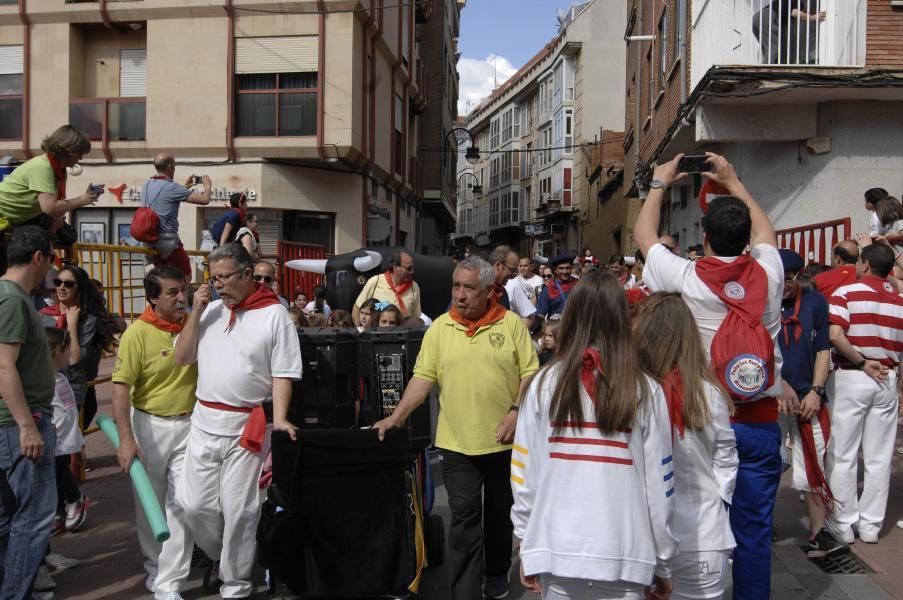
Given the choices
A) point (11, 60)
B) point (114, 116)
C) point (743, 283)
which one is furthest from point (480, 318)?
point (11, 60)

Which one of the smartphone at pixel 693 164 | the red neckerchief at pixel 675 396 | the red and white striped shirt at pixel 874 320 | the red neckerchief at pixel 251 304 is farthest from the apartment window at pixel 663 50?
the red neckerchief at pixel 675 396

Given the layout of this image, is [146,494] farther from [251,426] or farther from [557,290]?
[557,290]

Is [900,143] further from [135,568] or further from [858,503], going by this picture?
[135,568]

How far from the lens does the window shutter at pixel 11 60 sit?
2161 centimetres

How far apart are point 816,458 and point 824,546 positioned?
25.0 inches

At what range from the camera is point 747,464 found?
4188mm

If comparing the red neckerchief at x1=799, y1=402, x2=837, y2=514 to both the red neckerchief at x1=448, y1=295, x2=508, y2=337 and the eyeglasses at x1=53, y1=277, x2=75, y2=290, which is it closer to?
the red neckerchief at x1=448, y1=295, x2=508, y2=337

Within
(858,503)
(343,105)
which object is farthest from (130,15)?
(858,503)

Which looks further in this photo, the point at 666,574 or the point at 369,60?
the point at 369,60

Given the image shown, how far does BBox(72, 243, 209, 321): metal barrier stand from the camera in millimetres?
9570

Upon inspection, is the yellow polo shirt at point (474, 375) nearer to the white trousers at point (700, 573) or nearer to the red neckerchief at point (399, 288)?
the white trousers at point (700, 573)

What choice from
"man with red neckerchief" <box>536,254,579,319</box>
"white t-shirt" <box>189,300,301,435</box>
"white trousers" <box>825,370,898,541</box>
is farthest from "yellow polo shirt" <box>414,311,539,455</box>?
"man with red neckerchief" <box>536,254,579,319</box>

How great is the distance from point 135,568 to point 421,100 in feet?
91.0

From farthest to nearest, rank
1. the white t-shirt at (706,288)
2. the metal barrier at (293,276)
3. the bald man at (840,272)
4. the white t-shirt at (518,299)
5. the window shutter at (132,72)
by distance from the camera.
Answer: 1. the window shutter at (132,72)
2. the metal barrier at (293,276)
3. the white t-shirt at (518,299)
4. the bald man at (840,272)
5. the white t-shirt at (706,288)
